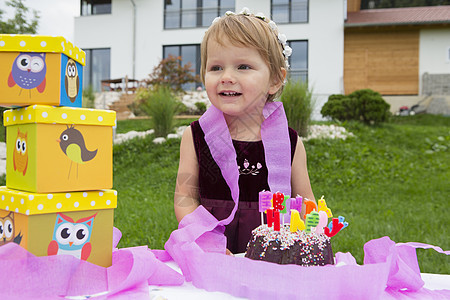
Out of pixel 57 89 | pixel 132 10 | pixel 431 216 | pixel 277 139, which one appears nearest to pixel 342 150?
pixel 431 216

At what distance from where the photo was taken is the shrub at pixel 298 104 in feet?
20.5

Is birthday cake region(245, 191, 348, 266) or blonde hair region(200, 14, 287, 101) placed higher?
blonde hair region(200, 14, 287, 101)

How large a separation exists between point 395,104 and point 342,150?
9095mm

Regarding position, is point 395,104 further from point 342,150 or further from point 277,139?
point 277,139

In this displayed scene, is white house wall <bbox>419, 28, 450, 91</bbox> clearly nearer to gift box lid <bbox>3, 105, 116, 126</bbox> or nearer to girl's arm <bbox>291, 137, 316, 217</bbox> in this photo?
girl's arm <bbox>291, 137, 316, 217</bbox>

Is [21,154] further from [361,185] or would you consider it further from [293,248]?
[361,185]

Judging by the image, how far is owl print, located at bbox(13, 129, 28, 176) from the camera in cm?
102

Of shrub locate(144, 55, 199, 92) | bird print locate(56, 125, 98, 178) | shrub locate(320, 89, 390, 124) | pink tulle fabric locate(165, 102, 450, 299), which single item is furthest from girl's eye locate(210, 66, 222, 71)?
shrub locate(144, 55, 199, 92)

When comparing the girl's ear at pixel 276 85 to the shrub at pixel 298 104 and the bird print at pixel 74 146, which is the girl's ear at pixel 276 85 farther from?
the shrub at pixel 298 104

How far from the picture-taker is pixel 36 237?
3.16ft

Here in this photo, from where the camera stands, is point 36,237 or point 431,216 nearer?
point 36,237

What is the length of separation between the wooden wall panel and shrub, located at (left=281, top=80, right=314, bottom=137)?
8826 millimetres

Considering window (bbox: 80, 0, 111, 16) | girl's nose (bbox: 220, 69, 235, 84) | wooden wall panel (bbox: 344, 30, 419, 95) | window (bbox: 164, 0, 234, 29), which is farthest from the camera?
window (bbox: 80, 0, 111, 16)

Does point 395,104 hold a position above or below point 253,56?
above
